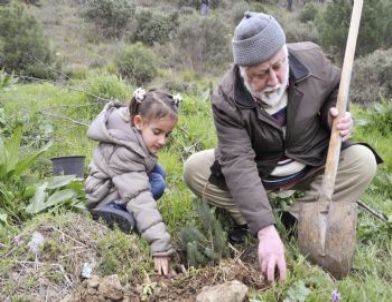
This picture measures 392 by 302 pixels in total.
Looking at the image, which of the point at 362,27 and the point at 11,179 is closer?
the point at 11,179

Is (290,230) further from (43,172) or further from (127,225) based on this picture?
(43,172)

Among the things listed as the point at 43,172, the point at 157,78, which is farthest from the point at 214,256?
the point at 157,78

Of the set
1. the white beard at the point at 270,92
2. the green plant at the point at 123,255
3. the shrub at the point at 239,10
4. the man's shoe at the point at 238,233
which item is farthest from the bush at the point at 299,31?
the green plant at the point at 123,255

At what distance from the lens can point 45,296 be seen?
8.23ft

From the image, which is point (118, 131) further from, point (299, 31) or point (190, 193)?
point (299, 31)

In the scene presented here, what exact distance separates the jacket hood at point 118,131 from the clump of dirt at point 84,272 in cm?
50

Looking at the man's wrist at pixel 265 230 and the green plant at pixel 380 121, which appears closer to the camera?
the man's wrist at pixel 265 230

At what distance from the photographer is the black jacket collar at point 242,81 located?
2.82 meters

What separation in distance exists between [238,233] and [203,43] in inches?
684

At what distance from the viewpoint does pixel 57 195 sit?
328 centimetres

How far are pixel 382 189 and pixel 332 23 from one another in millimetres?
13680

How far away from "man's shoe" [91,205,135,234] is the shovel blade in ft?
3.10

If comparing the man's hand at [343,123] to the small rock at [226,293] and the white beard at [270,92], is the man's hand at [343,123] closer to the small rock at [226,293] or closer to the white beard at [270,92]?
the white beard at [270,92]

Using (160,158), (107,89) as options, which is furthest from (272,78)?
(107,89)
